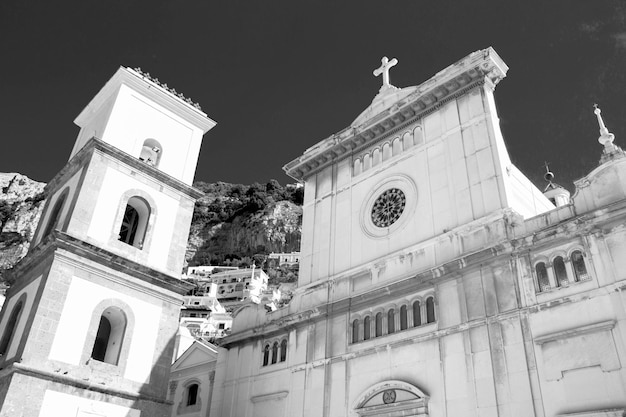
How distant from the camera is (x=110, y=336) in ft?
59.8

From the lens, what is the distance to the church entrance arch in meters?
15.8

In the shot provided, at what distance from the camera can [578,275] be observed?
14250 millimetres

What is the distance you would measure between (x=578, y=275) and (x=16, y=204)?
127 m

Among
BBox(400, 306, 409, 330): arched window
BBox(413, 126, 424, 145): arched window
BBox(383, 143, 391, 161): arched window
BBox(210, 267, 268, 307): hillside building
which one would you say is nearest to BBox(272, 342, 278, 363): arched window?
BBox(400, 306, 409, 330): arched window

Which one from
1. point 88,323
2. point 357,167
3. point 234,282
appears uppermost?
point 234,282

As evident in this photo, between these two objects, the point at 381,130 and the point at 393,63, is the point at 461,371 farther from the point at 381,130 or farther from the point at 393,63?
the point at 393,63

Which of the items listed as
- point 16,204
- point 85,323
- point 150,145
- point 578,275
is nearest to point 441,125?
point 578,275

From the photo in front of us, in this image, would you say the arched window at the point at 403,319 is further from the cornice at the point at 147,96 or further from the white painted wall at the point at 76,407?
the cornice at the point at 147,96

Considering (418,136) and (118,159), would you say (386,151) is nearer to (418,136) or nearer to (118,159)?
(418,136)

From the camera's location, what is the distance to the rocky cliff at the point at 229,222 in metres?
108

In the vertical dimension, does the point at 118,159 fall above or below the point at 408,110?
below

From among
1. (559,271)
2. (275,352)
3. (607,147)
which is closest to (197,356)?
(275,352)

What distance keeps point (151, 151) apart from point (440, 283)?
13.2m

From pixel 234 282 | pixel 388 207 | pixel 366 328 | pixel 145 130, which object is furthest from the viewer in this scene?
pixel 234 282
